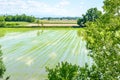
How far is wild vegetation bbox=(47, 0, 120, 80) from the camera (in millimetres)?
12242

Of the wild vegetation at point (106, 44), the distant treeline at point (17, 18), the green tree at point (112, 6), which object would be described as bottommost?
the distant treeline at point (17, 18)

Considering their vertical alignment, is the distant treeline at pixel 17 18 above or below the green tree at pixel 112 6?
below

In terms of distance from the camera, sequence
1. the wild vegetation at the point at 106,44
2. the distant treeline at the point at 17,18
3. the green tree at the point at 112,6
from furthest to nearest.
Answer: the distant treeline at the point at 17,18 → the green tree at the point at 112,6 → the wild vegetation at the point at 106,44

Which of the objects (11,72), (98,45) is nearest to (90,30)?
(98,45)

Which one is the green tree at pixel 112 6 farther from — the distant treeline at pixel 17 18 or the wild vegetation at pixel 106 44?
the distant treeline at pixel 17 18

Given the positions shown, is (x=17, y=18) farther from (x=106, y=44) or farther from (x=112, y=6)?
(x=106, y=44)

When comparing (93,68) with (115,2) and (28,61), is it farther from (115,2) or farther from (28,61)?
(28,61)

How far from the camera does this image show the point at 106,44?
12.6 m

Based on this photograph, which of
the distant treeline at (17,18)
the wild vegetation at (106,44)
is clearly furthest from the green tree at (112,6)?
the distant treeline at (17,18)

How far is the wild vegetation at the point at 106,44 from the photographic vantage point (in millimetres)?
12242

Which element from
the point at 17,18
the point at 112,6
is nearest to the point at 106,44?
the point at 112,6

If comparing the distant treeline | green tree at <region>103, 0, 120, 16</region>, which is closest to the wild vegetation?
green tree at <region>103, 0, 120, 16</region>

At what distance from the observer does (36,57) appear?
53.8m

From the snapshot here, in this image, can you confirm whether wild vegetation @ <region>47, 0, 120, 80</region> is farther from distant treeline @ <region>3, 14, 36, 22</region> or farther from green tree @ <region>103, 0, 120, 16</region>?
distant treeline @ <region>3, 14, 36, 22</region>
